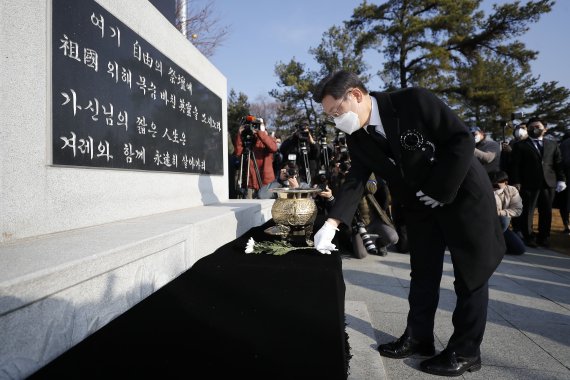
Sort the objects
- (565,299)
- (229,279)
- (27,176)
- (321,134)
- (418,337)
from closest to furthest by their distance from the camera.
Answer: (27,176) < (229,279) < (418,337) < (565,299) < (321,134)

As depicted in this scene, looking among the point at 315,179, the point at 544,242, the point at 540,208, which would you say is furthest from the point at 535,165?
the point at 315,179

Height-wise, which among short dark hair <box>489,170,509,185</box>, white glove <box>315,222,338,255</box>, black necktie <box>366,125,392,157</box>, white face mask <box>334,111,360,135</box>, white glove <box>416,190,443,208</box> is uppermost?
white face mask <box>334,111,360,135</box>

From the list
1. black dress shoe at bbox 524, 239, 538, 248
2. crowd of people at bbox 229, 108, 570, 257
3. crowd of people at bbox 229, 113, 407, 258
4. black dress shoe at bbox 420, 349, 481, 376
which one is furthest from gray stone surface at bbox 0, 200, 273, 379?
black dress shoe at bbox 524, 239, 538, 248

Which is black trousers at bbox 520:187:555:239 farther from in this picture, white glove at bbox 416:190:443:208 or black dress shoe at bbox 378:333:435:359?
white glove at bbox 416:190:443:208

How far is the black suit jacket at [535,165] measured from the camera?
553 centimetres

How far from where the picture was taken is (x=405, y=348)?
6.66 feet

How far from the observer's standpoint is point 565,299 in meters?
3.10

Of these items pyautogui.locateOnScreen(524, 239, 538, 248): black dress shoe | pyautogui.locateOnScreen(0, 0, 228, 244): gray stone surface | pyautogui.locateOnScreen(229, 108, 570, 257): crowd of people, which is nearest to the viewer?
pyautogui.locateOnScreen(0, 0, 228, 244): gray stone surface

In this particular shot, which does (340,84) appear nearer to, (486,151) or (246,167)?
(246,167)

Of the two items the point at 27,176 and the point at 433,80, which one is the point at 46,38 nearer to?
the point at 27,176

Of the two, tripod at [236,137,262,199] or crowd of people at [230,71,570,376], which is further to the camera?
tripod at [236,137,262,199]

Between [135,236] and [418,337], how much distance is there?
166 centimetres

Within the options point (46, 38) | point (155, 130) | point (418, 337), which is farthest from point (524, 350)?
point (46, 38)

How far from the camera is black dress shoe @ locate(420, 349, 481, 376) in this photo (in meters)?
1.80
